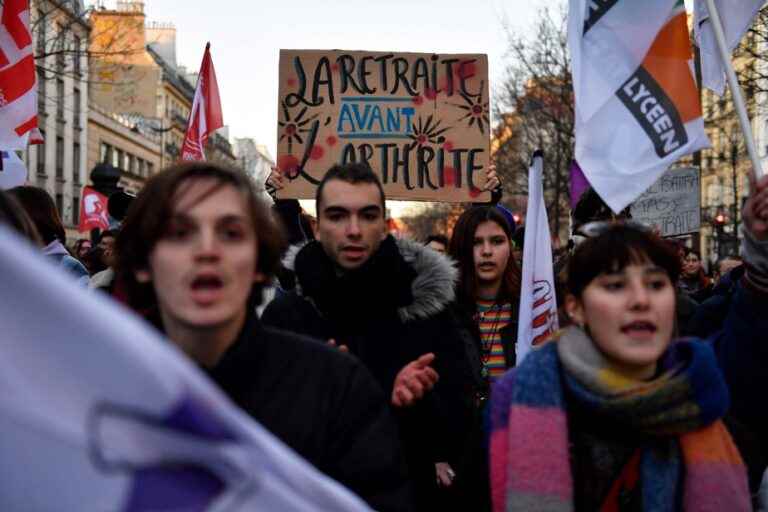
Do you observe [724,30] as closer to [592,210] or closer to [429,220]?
[592,210]

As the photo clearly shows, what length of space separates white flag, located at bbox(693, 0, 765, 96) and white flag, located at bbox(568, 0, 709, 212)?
307 millimetres

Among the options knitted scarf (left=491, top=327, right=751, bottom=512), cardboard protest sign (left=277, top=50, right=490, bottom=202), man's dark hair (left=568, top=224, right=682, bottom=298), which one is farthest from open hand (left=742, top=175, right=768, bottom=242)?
cardboard protest sign (left=277, top=50, right=490, bottom=202)

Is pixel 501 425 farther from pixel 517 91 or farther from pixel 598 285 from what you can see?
pixel 517 91

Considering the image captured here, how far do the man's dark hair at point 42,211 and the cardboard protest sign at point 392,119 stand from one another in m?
1.59

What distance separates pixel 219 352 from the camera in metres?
2.11

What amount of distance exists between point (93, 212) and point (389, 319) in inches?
463

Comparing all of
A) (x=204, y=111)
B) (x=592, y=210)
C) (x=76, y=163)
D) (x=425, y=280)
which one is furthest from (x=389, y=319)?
(x=76, y=163)

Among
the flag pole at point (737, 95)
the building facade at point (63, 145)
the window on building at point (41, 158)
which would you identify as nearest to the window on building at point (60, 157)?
the building facade at point (63, 145)

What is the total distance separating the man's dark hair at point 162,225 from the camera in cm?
210

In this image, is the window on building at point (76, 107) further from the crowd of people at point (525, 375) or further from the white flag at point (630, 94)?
the crowd of people at point (525, 375)

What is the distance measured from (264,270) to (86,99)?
140 ft

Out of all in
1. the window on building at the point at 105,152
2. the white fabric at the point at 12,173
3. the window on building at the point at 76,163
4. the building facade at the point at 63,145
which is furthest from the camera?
the window on building at the point at 105,152

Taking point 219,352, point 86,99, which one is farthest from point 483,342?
point 86,99

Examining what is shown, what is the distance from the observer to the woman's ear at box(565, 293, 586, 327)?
259 centimetres
